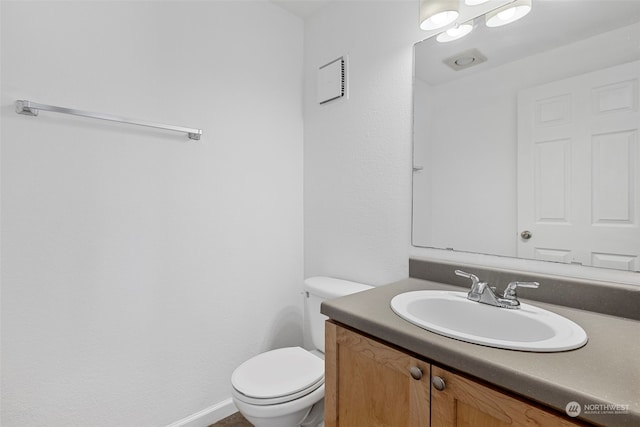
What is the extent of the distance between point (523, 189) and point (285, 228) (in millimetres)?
1281

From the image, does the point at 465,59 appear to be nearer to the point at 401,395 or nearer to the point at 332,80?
the point at 332,80

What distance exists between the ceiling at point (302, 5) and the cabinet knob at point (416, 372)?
1.96 meters

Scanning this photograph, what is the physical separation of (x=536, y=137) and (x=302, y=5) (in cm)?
153

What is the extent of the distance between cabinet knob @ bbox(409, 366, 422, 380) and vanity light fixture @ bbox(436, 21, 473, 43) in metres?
1.32

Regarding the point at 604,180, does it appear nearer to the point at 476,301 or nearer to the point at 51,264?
the point at 476,301

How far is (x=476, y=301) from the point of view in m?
1.06

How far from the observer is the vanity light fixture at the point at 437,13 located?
1291 mm

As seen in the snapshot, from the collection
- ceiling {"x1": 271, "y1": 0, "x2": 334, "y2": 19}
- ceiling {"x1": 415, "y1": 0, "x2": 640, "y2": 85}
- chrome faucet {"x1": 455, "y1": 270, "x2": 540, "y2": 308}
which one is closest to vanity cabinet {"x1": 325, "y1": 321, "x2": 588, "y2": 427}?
chrome faucet {"x1": 455, "y1": 270, "x2": 540, "y2": 308}

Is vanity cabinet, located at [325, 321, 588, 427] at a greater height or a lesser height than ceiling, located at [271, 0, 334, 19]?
lesser

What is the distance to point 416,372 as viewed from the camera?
2.63 ft

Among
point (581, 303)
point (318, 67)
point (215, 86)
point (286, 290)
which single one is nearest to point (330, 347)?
point (581, 303)

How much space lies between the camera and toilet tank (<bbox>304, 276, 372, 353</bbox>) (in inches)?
62.2

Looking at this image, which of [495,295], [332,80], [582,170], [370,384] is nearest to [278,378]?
[370,384]

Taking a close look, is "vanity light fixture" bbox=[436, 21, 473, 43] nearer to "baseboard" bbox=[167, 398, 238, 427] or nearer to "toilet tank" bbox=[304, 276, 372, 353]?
"toilet tank" bbox=[304, 276, 372, 353]
